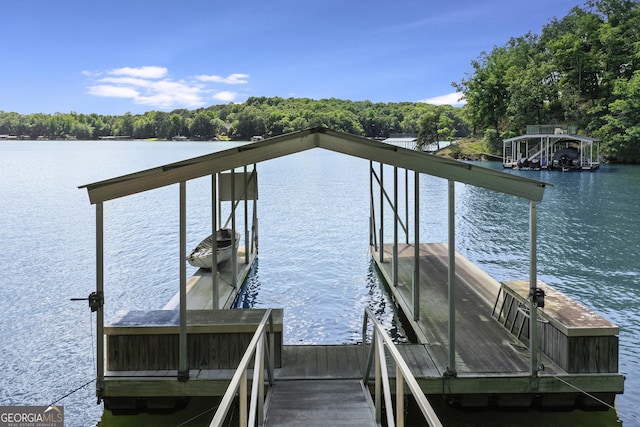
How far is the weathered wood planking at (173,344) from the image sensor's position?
5.76m

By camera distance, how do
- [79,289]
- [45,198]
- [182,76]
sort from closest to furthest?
[79,289]
[45,198]
[182,76]

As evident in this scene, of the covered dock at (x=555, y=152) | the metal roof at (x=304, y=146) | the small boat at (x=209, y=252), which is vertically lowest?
the small boat at (x=209, y=252)

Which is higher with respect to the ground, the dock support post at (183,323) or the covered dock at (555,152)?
the covered dock at (555,152)

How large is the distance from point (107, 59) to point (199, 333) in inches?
6006

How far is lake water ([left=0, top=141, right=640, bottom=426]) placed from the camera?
25.8 ft

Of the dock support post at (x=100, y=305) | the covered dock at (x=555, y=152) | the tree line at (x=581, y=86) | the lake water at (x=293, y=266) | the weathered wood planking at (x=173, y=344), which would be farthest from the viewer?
the tree line at (x=581, y=86)

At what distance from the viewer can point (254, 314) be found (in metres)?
6.09

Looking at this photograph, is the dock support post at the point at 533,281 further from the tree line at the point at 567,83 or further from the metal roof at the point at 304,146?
the tree line at the point at 567,83

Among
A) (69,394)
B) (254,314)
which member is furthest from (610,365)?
(69,394)

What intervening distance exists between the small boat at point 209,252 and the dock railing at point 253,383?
18.7ft

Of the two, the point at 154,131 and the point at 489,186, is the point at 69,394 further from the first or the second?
the point at 154,131

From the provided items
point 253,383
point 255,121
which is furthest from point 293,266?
point 255,121

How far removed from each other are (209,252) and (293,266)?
3.62 meters

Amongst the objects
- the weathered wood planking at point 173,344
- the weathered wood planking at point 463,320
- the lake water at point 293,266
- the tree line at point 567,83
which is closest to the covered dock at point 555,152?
the tree line at point 567,83
